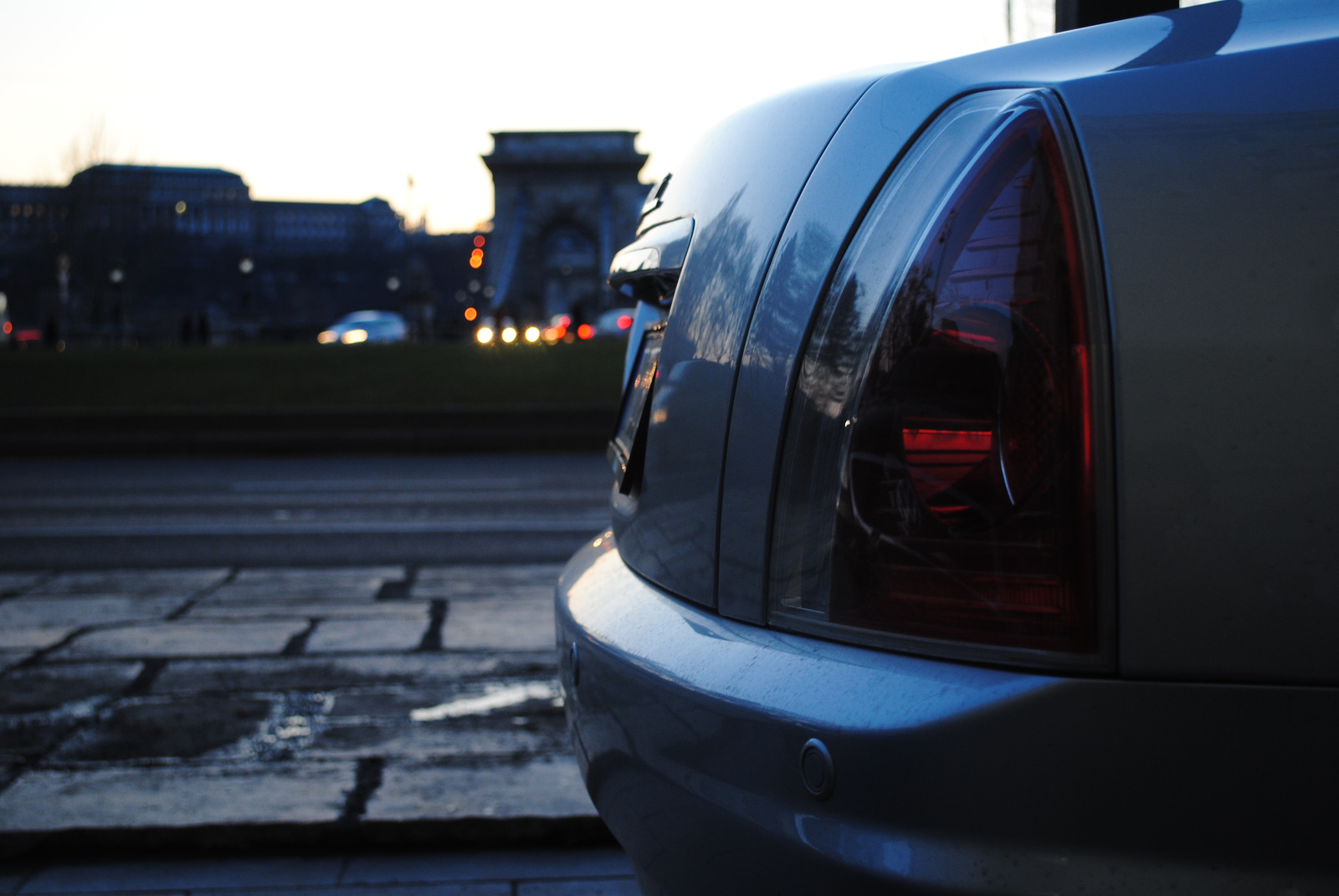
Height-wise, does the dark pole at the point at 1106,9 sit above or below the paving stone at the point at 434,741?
above

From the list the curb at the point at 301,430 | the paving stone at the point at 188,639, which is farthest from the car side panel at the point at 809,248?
the curb at the point at 301,430

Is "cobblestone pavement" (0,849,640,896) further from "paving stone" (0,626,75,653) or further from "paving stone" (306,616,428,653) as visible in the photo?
"paving stone" (0,626,75,653)

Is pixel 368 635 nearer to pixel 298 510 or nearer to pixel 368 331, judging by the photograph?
pixel 298 510

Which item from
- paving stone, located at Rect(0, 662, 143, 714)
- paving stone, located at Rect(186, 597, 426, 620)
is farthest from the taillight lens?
paving stone, located at Rect(186, 597, 426, 620)

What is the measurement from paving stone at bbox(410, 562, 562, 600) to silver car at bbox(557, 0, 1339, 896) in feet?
13.2

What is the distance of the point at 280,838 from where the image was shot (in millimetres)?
2674

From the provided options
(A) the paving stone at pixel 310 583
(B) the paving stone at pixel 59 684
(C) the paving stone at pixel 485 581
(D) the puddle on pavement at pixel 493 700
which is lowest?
(C) the paving stone at pixel 485 581

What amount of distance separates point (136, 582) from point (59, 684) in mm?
1942

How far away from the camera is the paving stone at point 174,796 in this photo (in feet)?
8.82

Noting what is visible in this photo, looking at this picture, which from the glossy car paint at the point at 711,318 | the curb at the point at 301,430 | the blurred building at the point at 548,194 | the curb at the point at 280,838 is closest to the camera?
the glossy car paint at the point at 711,318

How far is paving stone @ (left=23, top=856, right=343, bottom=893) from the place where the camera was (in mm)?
2523

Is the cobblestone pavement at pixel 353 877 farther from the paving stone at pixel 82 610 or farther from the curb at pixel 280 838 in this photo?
the paving stone at pixel 82 610

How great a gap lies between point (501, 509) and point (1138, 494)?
26.4 ft

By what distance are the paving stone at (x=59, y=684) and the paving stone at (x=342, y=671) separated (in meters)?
0.14
